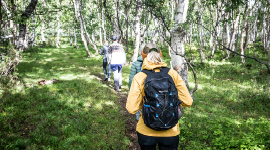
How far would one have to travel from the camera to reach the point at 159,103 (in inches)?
85.1

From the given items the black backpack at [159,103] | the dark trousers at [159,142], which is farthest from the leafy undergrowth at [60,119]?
the black backpack at [159,103]

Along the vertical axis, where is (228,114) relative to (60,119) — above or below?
below

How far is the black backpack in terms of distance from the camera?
217cm

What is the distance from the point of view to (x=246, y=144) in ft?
11.5

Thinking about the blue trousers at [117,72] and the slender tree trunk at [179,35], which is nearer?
the slender tree trunk at [179,35]

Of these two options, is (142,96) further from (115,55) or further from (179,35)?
(115,55)

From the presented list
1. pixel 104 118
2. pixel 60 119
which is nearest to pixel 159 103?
pixel 104 118

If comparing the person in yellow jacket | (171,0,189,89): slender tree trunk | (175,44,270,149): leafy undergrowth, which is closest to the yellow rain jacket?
the person in yellow jacket

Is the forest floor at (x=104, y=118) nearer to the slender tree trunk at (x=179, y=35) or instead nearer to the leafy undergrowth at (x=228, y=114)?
the leafy undergrowth at (x=228, y=114)

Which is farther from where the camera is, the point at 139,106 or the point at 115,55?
the point at 115,55

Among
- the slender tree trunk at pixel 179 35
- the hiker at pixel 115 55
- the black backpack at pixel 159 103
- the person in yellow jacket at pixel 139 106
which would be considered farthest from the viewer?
the hiker at pixel 115 55

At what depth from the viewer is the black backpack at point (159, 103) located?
7.12ft

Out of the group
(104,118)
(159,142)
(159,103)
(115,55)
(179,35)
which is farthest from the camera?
(115,55)

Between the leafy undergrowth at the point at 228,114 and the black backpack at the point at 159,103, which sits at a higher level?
the black backpack at the point at 159,103
